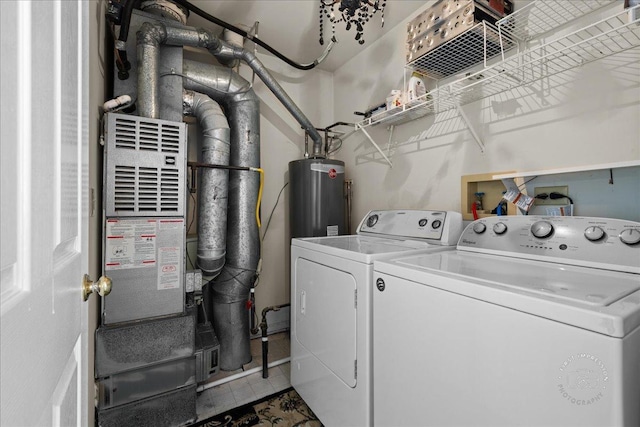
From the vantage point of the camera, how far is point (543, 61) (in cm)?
144

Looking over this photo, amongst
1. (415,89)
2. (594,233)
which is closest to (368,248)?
(594,233)

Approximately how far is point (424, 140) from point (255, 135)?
1.33m

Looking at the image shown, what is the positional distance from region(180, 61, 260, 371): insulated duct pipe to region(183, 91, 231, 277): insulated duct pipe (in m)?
0.15

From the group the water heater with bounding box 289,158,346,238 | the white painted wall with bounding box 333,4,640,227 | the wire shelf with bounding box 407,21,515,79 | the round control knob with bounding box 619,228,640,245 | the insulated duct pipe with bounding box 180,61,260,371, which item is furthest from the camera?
the water heater with bounding box 289,158,346,238

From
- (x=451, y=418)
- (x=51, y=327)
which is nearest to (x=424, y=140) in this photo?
(x=451, y=418)

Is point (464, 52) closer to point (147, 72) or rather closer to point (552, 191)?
point (552, 191)

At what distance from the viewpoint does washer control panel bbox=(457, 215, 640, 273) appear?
41.1 inches

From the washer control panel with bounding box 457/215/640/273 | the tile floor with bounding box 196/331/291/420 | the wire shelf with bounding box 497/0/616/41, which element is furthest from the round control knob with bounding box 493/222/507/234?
the tile floor with bounding box 196/331/291/420

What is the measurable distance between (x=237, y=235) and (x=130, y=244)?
2.58 feet

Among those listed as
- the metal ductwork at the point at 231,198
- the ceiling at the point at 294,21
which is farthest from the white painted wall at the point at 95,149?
the ceiling at the point at 294,21

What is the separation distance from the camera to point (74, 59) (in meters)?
0.66

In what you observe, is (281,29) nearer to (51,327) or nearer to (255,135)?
(255,135)

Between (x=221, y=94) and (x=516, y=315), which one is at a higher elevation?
(x=221, y=94)

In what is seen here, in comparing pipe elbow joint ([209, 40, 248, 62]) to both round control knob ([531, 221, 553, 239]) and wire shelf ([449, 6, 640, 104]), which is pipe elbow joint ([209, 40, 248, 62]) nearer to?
wire shelf ([449, 6, 640, 104])
